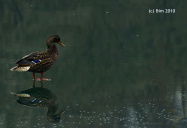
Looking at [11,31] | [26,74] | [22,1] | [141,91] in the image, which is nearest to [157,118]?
[141,91]

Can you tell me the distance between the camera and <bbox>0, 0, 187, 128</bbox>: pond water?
8.24 metres

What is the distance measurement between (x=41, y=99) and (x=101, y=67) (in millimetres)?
3322

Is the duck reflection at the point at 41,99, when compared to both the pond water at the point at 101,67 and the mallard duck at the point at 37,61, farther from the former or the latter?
the mallard duck at the point at 37,61

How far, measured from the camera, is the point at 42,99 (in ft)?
30.7

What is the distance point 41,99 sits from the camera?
30.7 ft

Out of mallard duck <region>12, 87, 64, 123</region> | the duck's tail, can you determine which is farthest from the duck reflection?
the duck's tail

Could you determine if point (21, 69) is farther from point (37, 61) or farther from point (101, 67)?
point (101, 67)

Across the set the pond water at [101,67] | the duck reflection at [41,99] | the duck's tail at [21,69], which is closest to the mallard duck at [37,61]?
the duck's tail at [21,69]

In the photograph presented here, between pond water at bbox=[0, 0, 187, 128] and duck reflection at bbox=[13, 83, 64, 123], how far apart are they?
0.06 meters

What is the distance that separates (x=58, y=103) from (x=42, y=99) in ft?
1.43

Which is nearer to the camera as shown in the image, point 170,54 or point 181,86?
point 181,86

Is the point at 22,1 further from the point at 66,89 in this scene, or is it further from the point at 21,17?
the point at 66,89

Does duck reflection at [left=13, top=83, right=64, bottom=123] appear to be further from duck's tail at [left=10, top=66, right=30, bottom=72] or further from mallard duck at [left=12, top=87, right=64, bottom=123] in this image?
duck's tail at [left=10, top=66, right=30, bottom=72]

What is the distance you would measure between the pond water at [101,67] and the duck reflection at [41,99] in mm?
65
